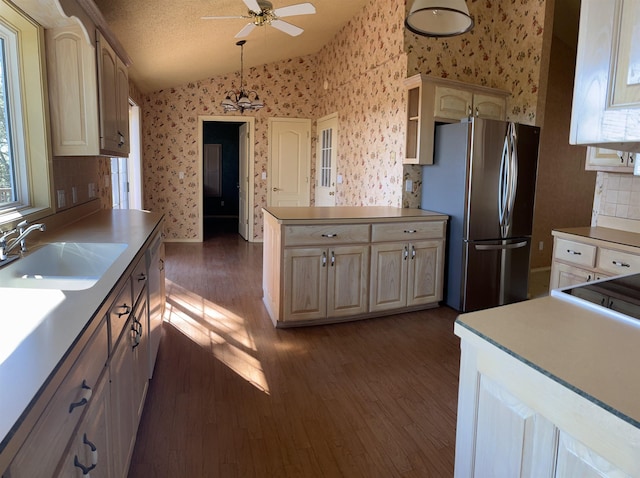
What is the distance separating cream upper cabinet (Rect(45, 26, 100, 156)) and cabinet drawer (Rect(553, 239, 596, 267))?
3.36 metres

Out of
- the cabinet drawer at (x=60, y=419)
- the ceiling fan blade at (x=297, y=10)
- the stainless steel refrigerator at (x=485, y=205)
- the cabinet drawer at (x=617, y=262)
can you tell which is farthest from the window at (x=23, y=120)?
the cabinet drawer at (x=617, y=262)

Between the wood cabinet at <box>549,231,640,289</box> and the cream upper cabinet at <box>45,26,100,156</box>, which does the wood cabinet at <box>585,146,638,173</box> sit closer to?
the wood cabinet at <box>549,231,640,289</box>

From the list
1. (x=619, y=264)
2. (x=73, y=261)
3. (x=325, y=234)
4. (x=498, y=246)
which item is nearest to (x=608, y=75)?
(x=73, y=261)

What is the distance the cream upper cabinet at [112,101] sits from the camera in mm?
2754

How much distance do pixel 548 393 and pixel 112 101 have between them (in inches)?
123

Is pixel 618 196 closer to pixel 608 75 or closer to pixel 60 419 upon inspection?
pixel 608 75

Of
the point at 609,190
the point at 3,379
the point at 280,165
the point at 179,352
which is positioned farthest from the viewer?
the point at 280,165

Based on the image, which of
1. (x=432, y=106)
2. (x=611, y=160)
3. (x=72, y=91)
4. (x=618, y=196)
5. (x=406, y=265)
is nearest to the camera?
(x=72, y=91)

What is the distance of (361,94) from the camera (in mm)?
5637

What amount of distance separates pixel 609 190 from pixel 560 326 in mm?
2978

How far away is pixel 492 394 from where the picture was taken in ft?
3.86

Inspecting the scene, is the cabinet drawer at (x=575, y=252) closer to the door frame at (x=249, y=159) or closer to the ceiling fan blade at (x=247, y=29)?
the ceiling fan blade at (x=247, y=29)

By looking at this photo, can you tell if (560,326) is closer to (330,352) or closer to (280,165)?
(330,352)

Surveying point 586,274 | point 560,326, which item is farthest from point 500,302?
point 560,326
